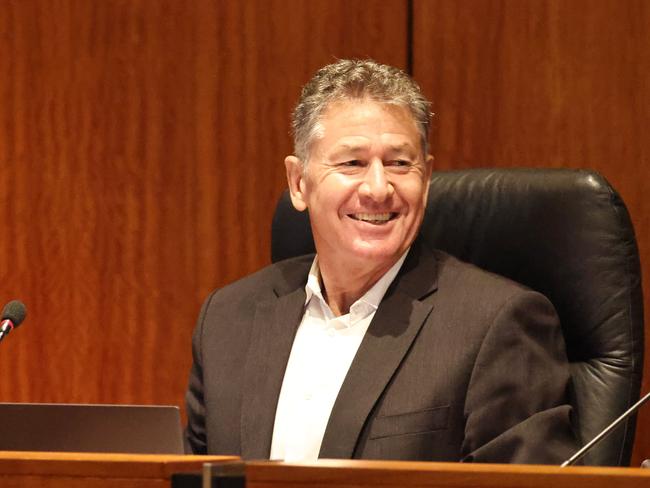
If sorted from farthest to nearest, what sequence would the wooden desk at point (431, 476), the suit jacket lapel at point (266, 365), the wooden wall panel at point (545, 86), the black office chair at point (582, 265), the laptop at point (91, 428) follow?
the wooden wall panel at point (545, 86) → the suit jacket lapel at point (266, 365) → the black office chair at point (582, 265) → the laptop at point (91, 428) → the wooden desk at point (431, 476)

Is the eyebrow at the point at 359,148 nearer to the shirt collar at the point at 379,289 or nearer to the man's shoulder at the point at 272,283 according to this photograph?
the shirt collar at the point at 379,289

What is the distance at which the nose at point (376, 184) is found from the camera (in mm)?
2105

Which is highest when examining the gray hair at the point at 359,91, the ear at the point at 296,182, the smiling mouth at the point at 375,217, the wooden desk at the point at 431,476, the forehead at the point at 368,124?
the gray hair at the point at 359,91

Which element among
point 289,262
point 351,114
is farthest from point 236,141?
point 351,114

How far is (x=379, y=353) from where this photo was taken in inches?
80.1

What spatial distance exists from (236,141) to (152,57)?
0.31 m

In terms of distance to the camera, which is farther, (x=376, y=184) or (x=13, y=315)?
(x=376, y=184)

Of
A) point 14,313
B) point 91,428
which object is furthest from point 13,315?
point 91,428

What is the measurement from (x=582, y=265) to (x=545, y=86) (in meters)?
0.80

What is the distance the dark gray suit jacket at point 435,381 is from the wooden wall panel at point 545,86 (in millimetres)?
634

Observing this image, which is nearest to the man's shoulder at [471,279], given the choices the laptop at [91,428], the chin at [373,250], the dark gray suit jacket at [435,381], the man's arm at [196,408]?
the dark gray suit jacket at [435,381]

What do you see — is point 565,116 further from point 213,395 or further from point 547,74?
point 213,395

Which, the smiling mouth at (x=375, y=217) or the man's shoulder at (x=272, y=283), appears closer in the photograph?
the smiling mouth at (x=375, y=217)

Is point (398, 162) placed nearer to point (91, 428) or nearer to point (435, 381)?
point (435, 381)
